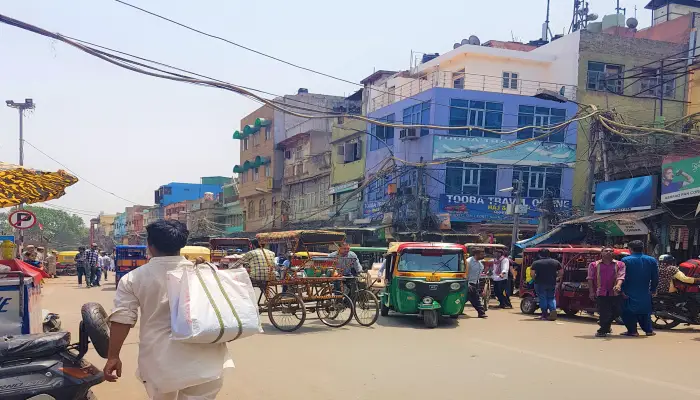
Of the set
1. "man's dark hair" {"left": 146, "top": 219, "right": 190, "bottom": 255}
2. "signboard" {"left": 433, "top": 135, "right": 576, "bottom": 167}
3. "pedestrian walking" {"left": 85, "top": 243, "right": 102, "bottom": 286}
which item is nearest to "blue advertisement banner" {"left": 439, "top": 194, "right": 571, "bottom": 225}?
Answer: "signboard" {"left": 433, "top": 135, "right": 576, "bottom": 167}

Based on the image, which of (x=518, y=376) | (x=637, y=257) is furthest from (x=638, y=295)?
(x=518, y=376)

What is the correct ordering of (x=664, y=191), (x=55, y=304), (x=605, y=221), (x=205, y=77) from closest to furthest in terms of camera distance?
(x=205, y=77)
(x=55, y=304)
(x=664, y=191)
(x=605, y=221)

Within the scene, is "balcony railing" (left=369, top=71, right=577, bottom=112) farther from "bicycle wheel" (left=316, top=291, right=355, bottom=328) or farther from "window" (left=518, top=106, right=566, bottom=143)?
"bicycle wheel" (left=316, top=291, right=355, bottom=328)

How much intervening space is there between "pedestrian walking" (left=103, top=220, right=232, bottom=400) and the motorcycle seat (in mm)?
769

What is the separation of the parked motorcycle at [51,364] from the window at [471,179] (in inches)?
1184

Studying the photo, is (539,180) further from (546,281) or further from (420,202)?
(546,281)

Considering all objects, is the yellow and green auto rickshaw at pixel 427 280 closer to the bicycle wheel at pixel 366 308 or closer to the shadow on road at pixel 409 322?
the shadow on road at pixel 409 322

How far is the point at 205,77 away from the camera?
34.0ft

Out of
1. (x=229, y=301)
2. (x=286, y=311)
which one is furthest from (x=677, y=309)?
(x=229, y=301)

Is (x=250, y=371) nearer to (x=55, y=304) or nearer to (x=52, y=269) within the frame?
(x=55, y=304)

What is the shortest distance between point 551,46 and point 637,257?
107 ft

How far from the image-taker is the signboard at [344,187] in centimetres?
4103

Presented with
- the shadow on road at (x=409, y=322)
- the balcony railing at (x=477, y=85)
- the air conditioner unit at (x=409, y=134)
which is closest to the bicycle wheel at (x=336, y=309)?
the shadow on road at (x=409, y=322)

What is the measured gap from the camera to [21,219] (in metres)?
16.0
